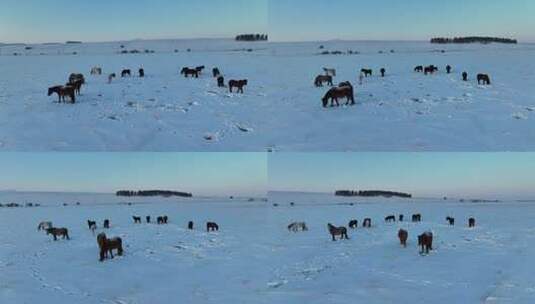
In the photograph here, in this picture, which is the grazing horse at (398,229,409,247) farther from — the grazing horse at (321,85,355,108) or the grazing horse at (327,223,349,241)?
the grazing horse at (321,85,355,108)

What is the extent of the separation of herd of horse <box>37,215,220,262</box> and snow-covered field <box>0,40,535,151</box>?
1534mm

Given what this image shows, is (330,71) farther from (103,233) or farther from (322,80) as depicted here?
(103,233)

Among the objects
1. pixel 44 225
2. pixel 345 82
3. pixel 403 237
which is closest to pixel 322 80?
pixel 345 82

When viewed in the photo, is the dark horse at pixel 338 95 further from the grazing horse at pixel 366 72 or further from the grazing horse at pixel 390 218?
the grazing horse at pixel 390 218

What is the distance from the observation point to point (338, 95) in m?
6.44

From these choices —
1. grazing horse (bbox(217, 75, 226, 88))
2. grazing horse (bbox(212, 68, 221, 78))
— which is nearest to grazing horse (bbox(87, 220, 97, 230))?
grazing horse (bbox(212, 68, 221, 78))

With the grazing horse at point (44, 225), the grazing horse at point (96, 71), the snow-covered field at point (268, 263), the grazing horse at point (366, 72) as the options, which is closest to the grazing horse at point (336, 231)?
the snow-covered field at point (268, 263)

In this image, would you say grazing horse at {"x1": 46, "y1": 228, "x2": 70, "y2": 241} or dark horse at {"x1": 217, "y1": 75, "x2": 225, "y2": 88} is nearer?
dark horse at {"x1": 217, "y1": 75, "x2": 225, "y2": 88}

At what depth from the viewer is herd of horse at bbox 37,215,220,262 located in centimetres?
680

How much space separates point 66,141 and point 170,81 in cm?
243

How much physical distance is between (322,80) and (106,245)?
3432mm

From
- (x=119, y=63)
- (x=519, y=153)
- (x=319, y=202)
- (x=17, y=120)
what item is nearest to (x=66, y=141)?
(x=17, y=120)

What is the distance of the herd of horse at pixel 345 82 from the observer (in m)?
6.42

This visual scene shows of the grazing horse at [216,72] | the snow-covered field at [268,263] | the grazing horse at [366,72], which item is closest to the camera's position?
the snow-covered field at [268,263]
